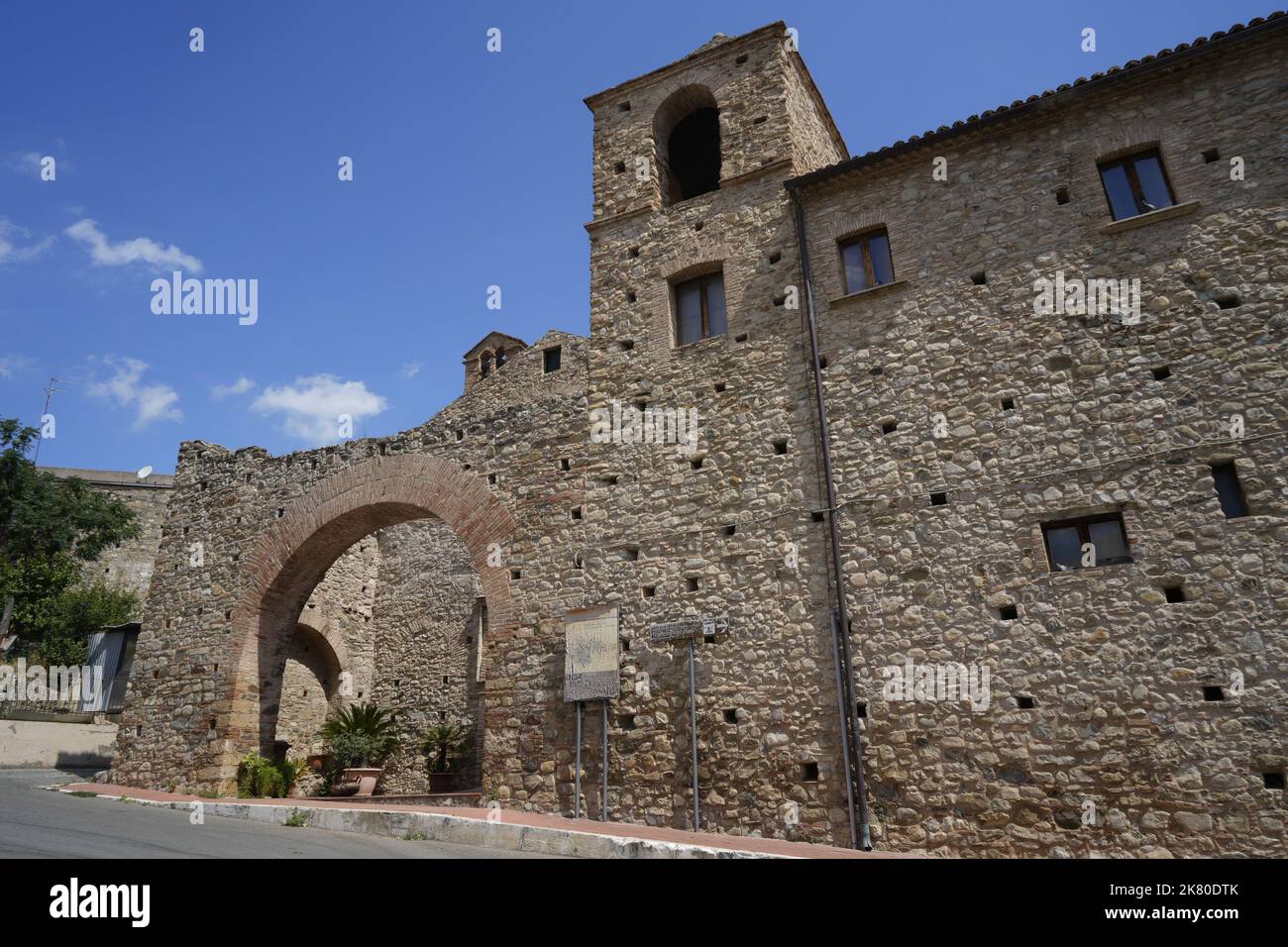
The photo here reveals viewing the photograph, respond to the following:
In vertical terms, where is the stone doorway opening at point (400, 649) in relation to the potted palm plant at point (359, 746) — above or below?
above

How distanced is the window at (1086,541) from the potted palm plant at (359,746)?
10840 millimetres

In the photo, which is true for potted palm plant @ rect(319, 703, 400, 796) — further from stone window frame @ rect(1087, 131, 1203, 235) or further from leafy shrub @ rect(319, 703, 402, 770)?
stone window frame @ rect(1087, 131, 1203, 235)

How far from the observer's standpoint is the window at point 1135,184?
9.78 metres

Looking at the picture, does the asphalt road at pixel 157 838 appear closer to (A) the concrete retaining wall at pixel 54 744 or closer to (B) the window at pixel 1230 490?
(A) the concrete retaining wall at pixel 54 744

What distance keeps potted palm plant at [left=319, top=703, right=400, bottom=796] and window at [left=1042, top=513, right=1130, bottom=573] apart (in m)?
10.8

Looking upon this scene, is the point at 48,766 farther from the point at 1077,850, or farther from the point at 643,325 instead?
the point at 1077,850

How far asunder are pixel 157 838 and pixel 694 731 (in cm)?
561

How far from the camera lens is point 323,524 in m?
14.1

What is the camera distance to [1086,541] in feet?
29.6

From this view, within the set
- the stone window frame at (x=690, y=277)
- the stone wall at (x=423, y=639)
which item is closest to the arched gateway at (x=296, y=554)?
the stone window frame at (x=690, y=277)

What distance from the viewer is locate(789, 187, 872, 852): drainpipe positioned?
906 centimetres
